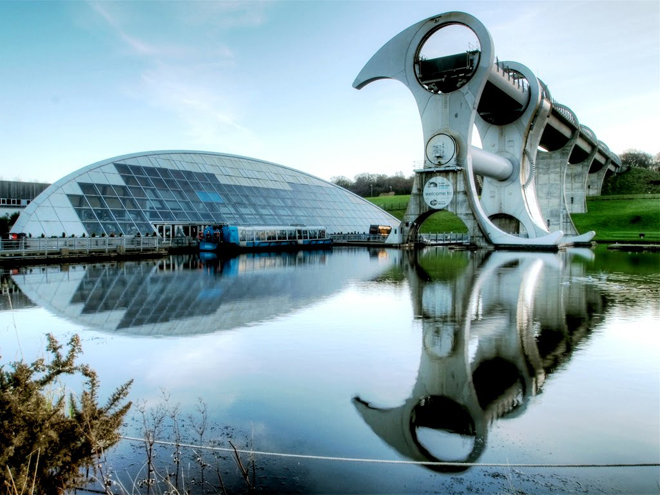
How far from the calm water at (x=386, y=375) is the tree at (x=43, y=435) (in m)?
0.61

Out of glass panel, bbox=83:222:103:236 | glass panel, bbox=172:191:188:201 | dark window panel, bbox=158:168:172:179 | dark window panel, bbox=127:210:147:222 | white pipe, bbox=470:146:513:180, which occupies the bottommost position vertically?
glass panel, bbox=83:222:103:236

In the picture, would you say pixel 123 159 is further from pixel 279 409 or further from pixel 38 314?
pixel 279 409

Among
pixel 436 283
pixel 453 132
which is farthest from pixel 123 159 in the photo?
pixel 436 283

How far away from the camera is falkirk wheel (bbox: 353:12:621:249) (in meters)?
44.0

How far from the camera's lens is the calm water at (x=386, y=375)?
5.55 m

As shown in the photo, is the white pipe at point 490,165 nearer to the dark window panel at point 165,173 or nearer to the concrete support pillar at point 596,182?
the dark window panel at point 165,173

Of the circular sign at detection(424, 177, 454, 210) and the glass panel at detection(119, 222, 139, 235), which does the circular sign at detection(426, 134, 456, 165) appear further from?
the glass panel at detection(119, 222, 139, 235)

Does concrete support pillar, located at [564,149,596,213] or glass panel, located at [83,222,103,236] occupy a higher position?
concrete support pillar, located at [564,149,596,213]

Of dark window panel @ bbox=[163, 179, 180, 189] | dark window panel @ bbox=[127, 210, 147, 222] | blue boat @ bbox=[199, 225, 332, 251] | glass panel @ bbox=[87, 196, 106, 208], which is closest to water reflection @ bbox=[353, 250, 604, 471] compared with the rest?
blue boat @ bbox=[199, 225, 332, 251]

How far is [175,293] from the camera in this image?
720 inches

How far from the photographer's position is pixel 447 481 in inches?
206

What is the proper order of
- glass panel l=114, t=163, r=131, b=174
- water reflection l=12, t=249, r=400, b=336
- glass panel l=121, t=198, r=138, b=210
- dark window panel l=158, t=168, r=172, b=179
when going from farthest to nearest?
dark window panel l=158, t=168, r=172, b=179 < glass panel l=114, t=163, r=131, b=174 < glass panel l=121, t=198, r=138, b=210 < water reflection l=12, t=249, r=400, b=336

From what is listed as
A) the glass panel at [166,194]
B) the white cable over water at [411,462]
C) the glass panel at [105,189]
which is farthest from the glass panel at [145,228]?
the white cable over water at [411,462]

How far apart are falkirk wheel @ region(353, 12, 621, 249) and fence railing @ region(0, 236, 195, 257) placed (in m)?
23.5
